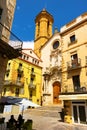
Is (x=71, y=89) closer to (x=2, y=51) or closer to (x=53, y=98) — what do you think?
(x=53, y=98)

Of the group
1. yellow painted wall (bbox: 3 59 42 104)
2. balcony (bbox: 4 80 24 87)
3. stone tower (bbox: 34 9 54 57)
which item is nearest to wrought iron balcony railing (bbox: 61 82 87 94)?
balcony (bbox: 4 80 24 87)

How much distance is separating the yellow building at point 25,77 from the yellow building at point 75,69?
38.3 ft

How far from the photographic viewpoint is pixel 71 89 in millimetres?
19375

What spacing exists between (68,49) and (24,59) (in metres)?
13.4

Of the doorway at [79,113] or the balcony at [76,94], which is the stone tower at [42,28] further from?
the doorway at [79,113]

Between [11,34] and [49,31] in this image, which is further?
[49,31]

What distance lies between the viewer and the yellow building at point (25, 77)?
28.6 meters

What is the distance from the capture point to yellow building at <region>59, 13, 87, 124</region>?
1495cm

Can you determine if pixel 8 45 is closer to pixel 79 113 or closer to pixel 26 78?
pixel 79 113

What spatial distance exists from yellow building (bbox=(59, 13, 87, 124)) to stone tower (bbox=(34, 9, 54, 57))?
46.9 ft

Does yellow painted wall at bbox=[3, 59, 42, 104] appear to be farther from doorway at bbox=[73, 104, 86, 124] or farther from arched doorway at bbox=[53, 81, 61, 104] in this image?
doorway at bbox=[73, 104, 86, 124]

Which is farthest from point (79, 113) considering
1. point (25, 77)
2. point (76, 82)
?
point (25, 77)

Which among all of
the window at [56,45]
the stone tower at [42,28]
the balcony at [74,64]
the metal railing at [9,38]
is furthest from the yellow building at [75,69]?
the stone tower at [42,28]

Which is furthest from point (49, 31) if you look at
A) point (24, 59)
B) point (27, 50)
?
point (24, 59)
